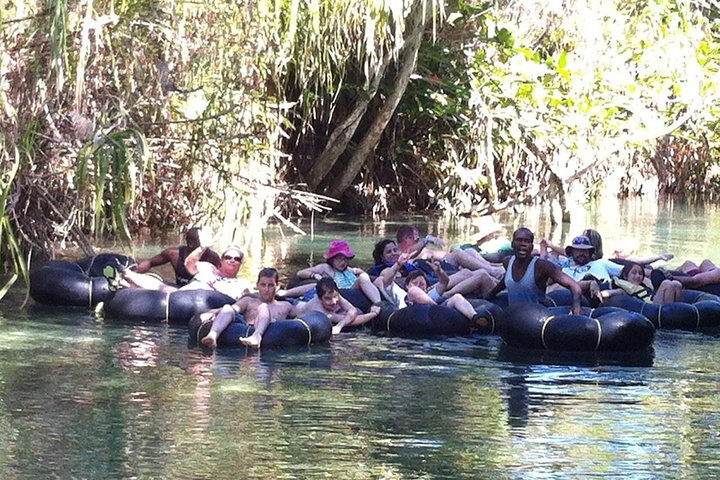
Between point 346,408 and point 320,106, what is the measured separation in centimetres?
1659

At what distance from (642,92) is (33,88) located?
14.3 metres

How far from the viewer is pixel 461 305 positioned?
1241 centimetres

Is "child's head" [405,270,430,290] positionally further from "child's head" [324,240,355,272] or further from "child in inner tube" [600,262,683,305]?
"child in inner tube" [600,262,683,305]

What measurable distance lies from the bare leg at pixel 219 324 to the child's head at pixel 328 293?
3.28 feet

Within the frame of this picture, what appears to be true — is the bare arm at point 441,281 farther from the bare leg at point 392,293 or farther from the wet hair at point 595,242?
the wet hair at point 595,242

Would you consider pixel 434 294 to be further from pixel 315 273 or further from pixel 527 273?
pixel 315 273

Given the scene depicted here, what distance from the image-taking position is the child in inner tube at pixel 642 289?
13.3 meters

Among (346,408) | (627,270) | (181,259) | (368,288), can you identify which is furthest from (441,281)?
(346,408)

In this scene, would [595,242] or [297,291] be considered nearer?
[297,291]

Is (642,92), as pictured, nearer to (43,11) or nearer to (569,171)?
(569,171)

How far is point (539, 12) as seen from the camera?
22734 mm

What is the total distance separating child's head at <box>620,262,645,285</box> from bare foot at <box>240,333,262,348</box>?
4.29m

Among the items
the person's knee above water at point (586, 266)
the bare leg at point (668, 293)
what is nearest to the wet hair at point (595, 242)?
the person's knee above water at point (586, 266)

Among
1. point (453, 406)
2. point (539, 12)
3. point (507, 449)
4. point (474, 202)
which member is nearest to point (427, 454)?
point (507, 449)
